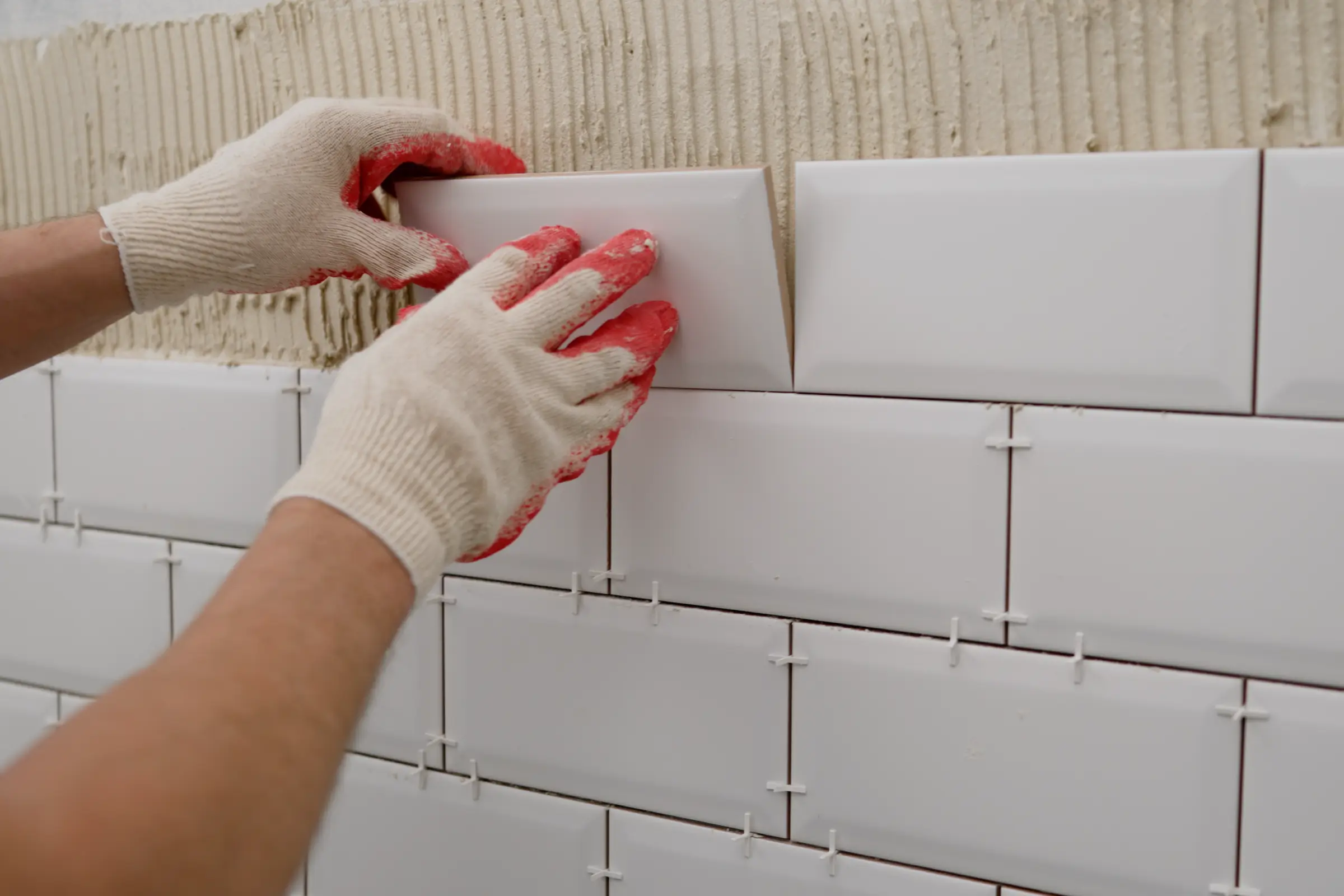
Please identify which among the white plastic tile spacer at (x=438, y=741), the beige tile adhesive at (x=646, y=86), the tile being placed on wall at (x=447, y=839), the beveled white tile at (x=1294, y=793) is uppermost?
the beige tile adhesive at (x=646, y=86)

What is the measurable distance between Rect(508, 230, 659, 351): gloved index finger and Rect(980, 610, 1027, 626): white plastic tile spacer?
401 millimetres

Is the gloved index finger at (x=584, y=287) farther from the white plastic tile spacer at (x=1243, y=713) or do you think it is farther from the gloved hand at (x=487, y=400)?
the white plastic tile spacer at (x=1243, y=713)

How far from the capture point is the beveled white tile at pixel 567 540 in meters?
0.99

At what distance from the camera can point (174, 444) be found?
1171 mm

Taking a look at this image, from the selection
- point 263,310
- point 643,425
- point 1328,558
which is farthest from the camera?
point 263,310

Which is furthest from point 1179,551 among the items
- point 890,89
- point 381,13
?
point 381,13

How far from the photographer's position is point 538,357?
30.8 inches

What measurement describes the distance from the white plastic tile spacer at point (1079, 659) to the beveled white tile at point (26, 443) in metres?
1.15

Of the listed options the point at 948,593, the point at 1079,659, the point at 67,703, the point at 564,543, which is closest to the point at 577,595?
the point at 564,543

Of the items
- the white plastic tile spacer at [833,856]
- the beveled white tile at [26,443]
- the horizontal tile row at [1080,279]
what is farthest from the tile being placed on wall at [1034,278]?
the beveled white tile at [26,443]

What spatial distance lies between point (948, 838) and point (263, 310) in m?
0.87

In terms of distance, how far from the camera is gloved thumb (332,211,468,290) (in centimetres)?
92

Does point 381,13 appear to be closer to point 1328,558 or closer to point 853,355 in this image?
point 853,355

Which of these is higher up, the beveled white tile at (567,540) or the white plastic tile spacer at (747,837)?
the beveled white tile at (567,540)
